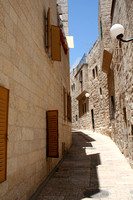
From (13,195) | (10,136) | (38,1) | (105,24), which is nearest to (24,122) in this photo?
(10,136)

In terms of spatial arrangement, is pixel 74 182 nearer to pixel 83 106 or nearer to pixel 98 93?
pixel 98 93

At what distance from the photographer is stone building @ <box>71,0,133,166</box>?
20.6 feet

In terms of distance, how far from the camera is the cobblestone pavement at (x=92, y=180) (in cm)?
392

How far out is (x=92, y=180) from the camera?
16.4 ft

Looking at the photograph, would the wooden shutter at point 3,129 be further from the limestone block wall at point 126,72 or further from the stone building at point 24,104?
the limestone block wall at point 126,72

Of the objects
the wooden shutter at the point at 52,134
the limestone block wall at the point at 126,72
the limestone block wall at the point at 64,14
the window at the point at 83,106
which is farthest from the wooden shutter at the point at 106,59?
the window at the point at 83,106

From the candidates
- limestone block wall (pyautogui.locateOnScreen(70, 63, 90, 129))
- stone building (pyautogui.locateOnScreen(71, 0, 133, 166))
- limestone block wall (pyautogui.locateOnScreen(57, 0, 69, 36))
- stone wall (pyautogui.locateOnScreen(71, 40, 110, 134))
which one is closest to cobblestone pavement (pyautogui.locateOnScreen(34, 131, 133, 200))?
stone building (pyautogui.locateOnScreen(71, 0, 133, 166))

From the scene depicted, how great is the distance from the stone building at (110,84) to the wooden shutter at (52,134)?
2.17m

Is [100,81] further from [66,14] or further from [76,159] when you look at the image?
[76,159]

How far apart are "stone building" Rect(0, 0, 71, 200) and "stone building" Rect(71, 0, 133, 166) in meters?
2.36

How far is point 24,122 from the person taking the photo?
346 centimetres

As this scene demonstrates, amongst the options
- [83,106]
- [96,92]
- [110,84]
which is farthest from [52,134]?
[83,106]

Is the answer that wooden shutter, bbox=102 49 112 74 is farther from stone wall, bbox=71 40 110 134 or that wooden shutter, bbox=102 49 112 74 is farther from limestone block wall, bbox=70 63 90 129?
limestone block wall, bbox=70 63 90 129

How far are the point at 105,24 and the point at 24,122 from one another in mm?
7556
